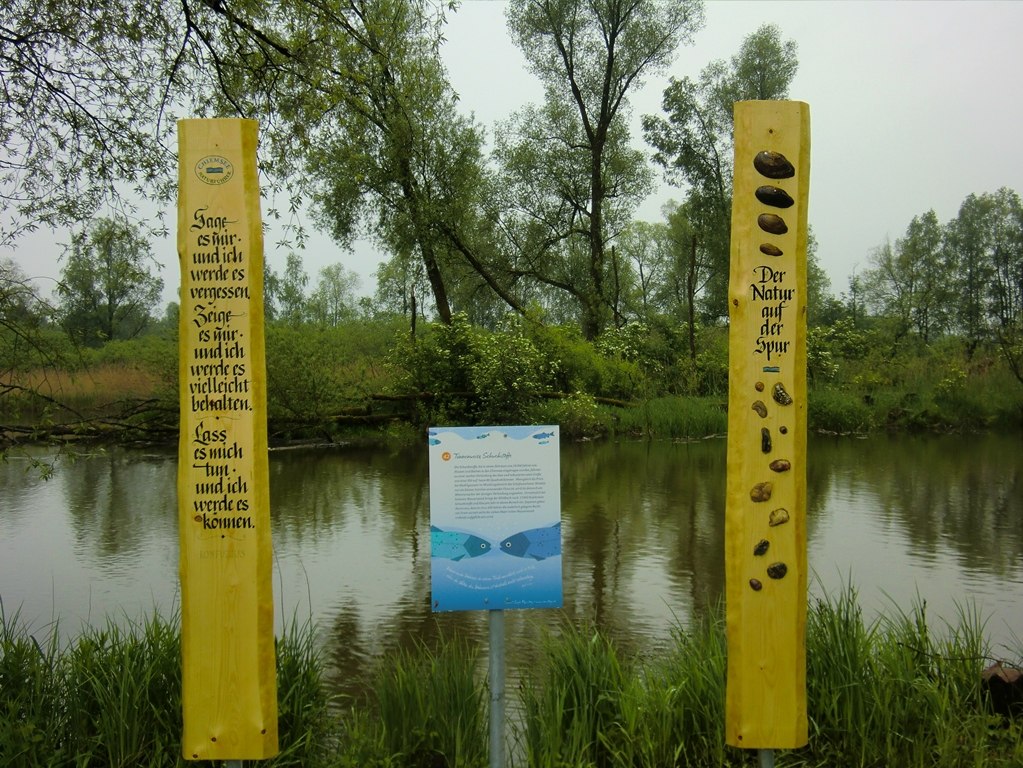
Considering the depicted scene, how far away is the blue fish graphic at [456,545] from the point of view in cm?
362

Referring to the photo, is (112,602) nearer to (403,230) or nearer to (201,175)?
(201,175)

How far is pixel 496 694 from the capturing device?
140 inches

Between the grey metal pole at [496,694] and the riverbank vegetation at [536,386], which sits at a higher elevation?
the riverbank vegetation at [536,386]

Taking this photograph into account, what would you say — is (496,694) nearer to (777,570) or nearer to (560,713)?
(560,713)

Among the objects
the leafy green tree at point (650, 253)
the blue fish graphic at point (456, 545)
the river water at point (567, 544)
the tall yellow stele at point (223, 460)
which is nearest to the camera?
the tall yellow stele at point (223, 460)

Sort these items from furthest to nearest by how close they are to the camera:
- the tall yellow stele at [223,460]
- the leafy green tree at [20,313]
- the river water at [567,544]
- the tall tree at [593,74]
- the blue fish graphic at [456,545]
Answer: the tall tree at [593,74] → the river water at [567,544] → the leafy green tree at [20,313] → the blue fish graphic at [456,545] → the tall yellow stele at [223,460]

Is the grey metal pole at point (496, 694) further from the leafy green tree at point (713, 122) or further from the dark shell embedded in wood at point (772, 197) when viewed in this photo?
the leafy green tree at point (713, 122)

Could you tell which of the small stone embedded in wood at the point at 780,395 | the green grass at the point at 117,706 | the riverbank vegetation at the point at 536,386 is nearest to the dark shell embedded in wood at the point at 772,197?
the small stone embedded in wood at the point at 780,395

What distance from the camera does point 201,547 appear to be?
3.51 metres

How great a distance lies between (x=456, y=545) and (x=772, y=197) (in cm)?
180

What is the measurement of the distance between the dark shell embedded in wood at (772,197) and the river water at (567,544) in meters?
2.11

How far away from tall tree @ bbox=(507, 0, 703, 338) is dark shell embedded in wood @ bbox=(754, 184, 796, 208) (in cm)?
2611

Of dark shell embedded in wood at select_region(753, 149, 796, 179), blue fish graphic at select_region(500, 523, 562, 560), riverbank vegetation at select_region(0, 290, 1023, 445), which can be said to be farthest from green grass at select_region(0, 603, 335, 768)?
riverbank vegetation at select_region(0, 290, 1023, 445)

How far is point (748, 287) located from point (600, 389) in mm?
18500
